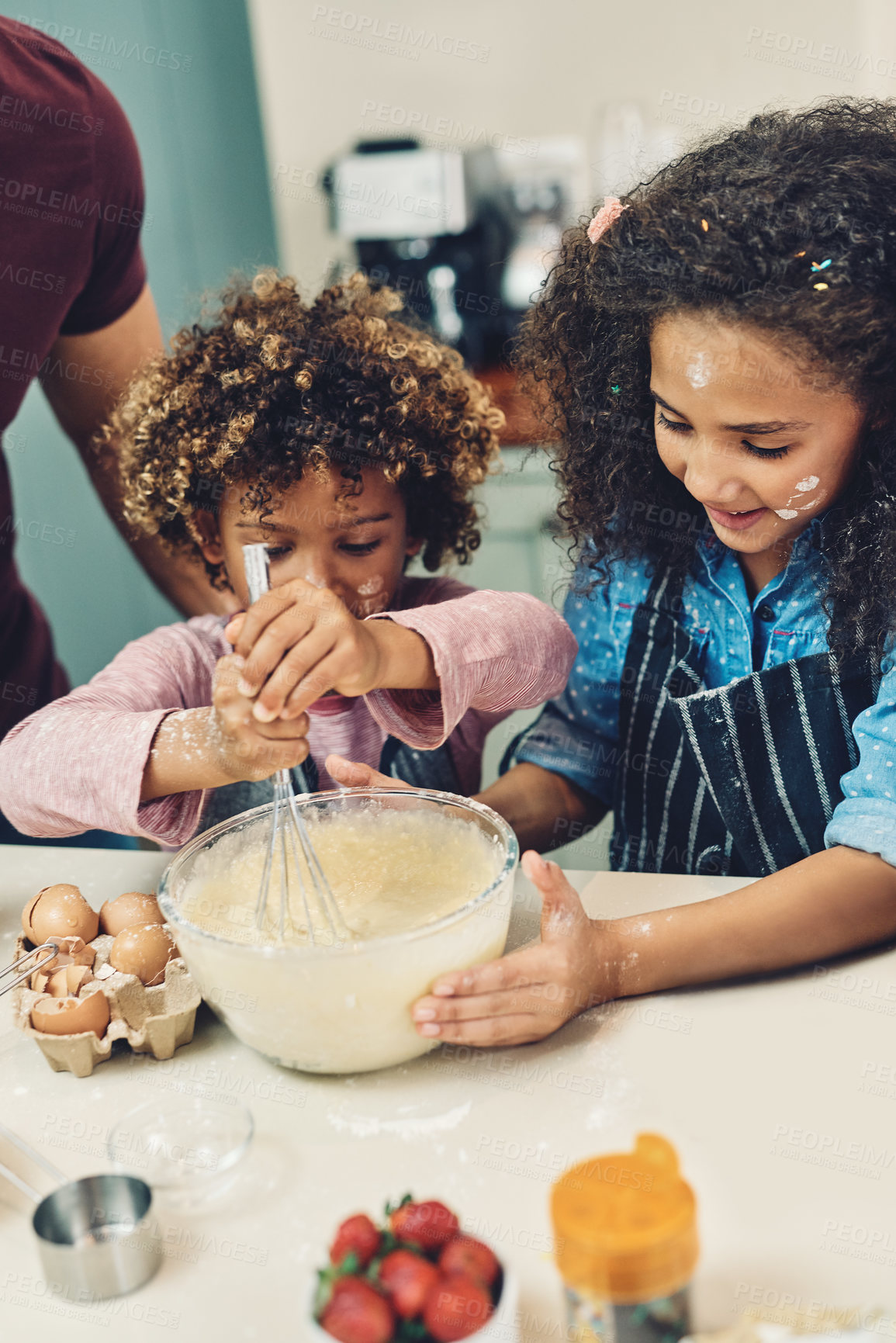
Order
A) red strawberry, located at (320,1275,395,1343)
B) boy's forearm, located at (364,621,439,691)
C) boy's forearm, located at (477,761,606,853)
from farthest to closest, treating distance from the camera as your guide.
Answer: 1. boy's forearm, located at (477,761,606,853)
2. boy's forearm, located at (364,621,439,691)
3. red strawberry, located at (320,1275,395,1343)

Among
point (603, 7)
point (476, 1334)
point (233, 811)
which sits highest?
point (603, 7)

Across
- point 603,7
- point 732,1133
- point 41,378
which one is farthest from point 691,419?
point 603,7

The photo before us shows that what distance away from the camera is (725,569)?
1.13m

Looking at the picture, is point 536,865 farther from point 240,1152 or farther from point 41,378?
point 41,378

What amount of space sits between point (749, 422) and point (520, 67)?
2614 mm

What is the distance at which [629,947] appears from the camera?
81 cm

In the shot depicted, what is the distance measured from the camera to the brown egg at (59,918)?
0.86 m

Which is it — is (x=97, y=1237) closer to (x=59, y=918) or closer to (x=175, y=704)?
(x=59, y=918)

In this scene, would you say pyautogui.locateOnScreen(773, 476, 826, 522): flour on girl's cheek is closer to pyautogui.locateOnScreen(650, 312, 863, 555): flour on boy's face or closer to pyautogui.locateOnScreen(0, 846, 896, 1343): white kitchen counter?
pyautogui.locateOnScreen(650, 312, 863, 555): flour on boy's face

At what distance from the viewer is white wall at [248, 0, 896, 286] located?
9.12ft

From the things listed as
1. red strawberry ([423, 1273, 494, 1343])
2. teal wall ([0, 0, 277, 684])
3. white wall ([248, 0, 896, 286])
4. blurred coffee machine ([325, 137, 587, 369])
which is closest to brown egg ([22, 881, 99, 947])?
red strawberry ([423, 1273, 494, 1343])

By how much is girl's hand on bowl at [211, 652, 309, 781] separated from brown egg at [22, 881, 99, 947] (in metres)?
0.19

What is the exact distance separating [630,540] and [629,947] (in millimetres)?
512

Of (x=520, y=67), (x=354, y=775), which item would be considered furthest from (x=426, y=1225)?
(x=520, y=67)
